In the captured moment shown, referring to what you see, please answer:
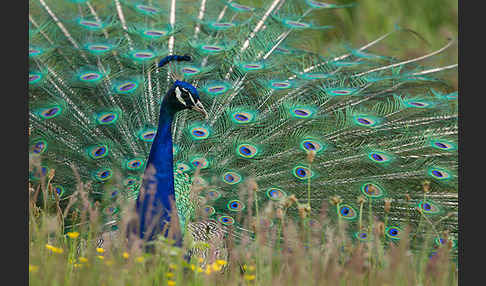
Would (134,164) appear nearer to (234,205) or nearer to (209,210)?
(209,210)

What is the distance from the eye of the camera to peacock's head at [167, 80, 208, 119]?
3.87 metres

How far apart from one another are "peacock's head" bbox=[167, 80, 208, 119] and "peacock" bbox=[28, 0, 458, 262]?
15.6 inches

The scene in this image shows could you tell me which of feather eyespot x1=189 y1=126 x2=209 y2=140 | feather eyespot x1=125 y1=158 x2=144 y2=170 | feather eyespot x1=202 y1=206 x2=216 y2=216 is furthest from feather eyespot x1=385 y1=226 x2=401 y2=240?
feather eyespot x1=125 y1=158 x2=144 y2=170

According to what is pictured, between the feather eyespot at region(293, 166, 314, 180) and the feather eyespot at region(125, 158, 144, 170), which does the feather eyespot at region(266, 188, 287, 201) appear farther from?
the feather eyespot at region(125, 158, 144, 170)

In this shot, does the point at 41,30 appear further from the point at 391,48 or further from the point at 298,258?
the point at 391,48

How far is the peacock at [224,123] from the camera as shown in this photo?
4391 millimetres

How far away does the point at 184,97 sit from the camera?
3887mm

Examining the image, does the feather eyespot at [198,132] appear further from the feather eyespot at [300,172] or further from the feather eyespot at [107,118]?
the feather eyespot at [300,172]

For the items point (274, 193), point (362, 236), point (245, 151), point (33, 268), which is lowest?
point (33, 268)

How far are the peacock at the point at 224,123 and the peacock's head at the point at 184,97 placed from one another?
0.40 metres

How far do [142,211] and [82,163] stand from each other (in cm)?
85

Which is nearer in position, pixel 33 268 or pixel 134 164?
pixel 33 268

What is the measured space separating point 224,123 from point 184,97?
679 millimetres

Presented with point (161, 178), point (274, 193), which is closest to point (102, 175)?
point (161, 178)
